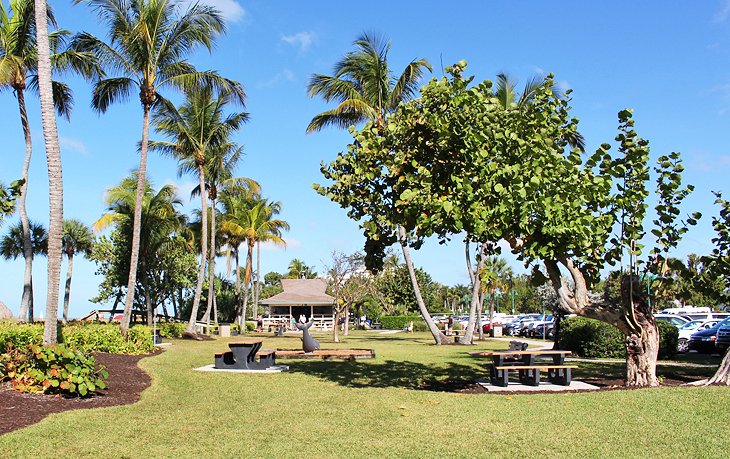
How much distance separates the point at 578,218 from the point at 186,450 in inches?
267

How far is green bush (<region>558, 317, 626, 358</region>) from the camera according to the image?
62.6ft

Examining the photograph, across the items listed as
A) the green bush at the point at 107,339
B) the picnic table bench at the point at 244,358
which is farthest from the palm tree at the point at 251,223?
the picnic table bench at the point at 244,358

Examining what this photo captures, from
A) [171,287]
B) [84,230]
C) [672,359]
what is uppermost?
[84,230]

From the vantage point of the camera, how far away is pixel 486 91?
34.8 ft

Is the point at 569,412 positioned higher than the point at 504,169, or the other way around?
the point at 504,169

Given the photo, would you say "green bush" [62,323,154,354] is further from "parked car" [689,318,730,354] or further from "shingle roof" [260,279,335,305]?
"shingle roof" [260,279,335,305]

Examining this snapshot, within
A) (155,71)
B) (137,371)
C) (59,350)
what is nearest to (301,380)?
(137,371)

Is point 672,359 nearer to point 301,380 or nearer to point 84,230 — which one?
A: point 301,380

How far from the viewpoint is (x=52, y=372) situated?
1005 centimetres

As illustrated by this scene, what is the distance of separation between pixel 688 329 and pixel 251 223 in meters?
27.4

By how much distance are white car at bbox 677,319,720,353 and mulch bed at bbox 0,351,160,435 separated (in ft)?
66.1

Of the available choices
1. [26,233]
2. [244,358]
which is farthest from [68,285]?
[244,358]

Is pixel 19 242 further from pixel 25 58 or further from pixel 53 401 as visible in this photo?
pixel 53 401

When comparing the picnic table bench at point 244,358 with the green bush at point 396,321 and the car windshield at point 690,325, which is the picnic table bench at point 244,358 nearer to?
the car windshield at point 690,325
